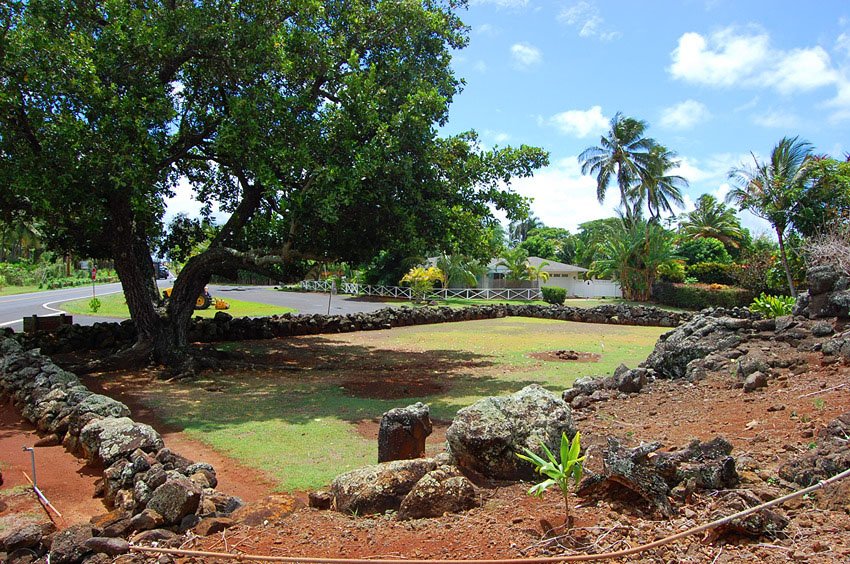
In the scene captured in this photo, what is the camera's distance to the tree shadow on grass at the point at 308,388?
8969mm

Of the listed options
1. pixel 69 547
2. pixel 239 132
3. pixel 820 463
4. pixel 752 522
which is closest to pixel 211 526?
pixel 69 547

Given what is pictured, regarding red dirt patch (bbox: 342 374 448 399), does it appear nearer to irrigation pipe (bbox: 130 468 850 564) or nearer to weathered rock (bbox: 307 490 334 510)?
weathered rock (bbox: 307 490 334 510)

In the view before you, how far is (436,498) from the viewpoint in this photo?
4.09 metres

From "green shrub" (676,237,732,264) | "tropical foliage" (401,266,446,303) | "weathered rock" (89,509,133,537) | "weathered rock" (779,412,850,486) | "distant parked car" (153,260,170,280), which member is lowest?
"weathered rock" (89,509,133,537)

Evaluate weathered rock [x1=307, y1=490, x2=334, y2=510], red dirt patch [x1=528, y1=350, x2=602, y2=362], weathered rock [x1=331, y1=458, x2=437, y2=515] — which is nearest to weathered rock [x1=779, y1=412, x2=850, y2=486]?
weathered rock [x1=331, y1=458, x2=437, y2=515]

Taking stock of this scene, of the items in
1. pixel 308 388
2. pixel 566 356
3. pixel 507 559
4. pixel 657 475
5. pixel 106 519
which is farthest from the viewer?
pixel 566 356

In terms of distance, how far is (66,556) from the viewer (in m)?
3.66

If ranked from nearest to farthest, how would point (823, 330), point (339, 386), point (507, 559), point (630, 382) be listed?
1. point (507, 559)
2. point (630, 382)
3. point (823, 330)
4. point (339, 386)

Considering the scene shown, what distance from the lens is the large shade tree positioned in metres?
10.6

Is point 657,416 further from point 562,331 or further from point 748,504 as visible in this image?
point 562,331

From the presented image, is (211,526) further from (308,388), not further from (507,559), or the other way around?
(308,388)

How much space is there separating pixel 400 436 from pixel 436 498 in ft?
4.98

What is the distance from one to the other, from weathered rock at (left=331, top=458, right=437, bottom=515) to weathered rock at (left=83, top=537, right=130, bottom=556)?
Result: 138 centimetres

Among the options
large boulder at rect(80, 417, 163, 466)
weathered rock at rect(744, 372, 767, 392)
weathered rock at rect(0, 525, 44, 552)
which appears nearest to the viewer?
weathered rock at rect(0, 525, 44, 552)
